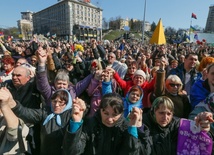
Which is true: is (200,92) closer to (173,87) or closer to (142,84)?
(173,87)

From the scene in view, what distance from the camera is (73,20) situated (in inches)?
3211

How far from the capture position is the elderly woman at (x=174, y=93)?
2465 millimetres

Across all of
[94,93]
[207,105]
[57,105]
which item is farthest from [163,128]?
[94,93]

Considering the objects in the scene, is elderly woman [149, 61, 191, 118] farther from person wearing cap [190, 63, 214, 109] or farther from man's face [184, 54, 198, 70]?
man's face [184, 54, 198, 70]

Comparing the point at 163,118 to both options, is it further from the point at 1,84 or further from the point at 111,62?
the point at 111,62

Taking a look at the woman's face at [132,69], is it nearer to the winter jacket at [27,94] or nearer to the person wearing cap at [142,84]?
the person wearing cap at [142,84]

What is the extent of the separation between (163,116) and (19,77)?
6.82ft

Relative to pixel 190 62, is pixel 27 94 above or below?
below

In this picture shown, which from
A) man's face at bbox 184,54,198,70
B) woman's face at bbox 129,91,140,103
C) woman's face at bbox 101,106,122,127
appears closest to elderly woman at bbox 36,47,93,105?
woman's face at bbox 129,91,140,103

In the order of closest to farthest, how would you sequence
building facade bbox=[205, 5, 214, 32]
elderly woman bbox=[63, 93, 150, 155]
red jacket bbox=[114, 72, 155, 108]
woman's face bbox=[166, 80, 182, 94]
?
elderly woman bbox=[63, 93, 150, 155] → woman's face bbox=[166, 80, 182, 94] → red jacket bbox=[114, 72, 155, 108] → building facade bbox=[205, 5, 214, 32]

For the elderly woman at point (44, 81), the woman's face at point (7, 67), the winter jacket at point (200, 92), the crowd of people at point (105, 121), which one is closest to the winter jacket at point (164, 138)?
the crowd of people at point (105, 121)

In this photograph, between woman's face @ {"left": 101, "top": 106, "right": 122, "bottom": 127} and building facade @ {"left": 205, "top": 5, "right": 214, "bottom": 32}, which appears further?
building facade @ {"left": 205, "top": 5, "right": 214, "bottom": 32}

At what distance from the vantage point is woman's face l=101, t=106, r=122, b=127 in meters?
1.79

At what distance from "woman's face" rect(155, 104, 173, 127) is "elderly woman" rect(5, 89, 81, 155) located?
1039 millimetres
